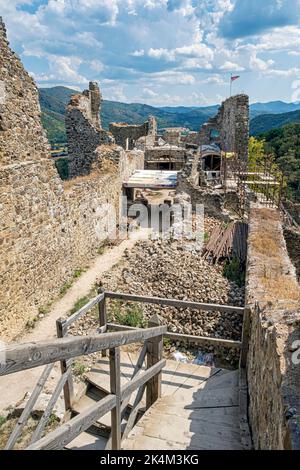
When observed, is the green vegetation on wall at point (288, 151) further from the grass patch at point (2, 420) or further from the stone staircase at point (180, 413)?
the grass patch at point (2, 420)

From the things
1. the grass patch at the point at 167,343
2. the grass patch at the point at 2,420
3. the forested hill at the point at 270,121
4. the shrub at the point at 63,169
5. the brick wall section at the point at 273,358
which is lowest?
the grass patch at the point at 167,343

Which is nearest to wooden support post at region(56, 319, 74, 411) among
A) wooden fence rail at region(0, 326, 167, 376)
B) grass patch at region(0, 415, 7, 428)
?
grass patch at region(0, 415, 7, 428)

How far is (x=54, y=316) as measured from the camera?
9227 millimetres

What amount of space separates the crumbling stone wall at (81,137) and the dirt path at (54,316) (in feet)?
19.2

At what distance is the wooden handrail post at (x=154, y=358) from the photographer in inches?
199

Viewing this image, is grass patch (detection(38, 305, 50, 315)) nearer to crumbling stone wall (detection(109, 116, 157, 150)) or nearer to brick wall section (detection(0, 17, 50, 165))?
brick wall section (detection(0, 17, 50, 165))

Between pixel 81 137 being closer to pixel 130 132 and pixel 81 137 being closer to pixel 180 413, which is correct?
pixel 130 132

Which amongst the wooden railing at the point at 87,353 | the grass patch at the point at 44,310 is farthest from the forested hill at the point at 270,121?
the wooden railing at the point at 87,353

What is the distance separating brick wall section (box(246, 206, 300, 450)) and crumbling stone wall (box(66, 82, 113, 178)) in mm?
11952

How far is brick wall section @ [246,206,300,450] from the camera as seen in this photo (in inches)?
108
